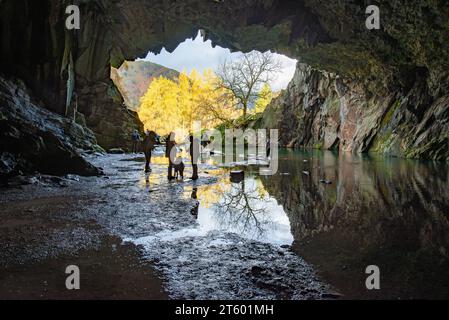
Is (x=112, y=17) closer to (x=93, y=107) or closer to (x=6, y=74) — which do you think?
(x=93, y=107)

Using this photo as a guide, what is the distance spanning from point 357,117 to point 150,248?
2736cm

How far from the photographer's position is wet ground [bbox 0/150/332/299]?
2.55 metres

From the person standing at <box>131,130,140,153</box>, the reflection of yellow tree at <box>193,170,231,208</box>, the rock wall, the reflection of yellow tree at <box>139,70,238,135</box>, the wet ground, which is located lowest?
the wet ground

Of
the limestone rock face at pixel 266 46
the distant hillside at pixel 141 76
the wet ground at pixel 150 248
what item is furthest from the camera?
the distant hillside at pixel 141 76

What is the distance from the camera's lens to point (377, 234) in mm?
3939

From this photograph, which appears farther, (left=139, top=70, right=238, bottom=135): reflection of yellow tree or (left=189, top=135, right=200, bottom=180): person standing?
(left=139, top=70, right=238, bottom=135): reflection of yellow tree

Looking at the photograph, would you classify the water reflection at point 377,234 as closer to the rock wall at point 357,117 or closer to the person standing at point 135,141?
the rock wall at point 357,117

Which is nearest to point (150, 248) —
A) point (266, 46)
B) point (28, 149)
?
point (28, 149)

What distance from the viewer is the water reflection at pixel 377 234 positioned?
2.64 meters

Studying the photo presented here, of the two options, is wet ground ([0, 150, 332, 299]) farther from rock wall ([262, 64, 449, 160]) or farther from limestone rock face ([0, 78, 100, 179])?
rock wall ([262, 64, 449, 160])

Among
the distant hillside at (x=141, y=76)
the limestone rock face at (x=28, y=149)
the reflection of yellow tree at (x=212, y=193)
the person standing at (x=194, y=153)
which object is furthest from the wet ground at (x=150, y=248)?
the distant hillside at (x=141, y=76)

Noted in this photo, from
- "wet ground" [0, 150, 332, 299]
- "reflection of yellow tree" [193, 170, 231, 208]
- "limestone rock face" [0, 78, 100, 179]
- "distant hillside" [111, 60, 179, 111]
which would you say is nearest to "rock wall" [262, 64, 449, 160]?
"reflection of yellow tree" [193, 170, 231, 208]

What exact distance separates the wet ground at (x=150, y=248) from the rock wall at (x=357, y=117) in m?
13.3

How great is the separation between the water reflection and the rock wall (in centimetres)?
1017
